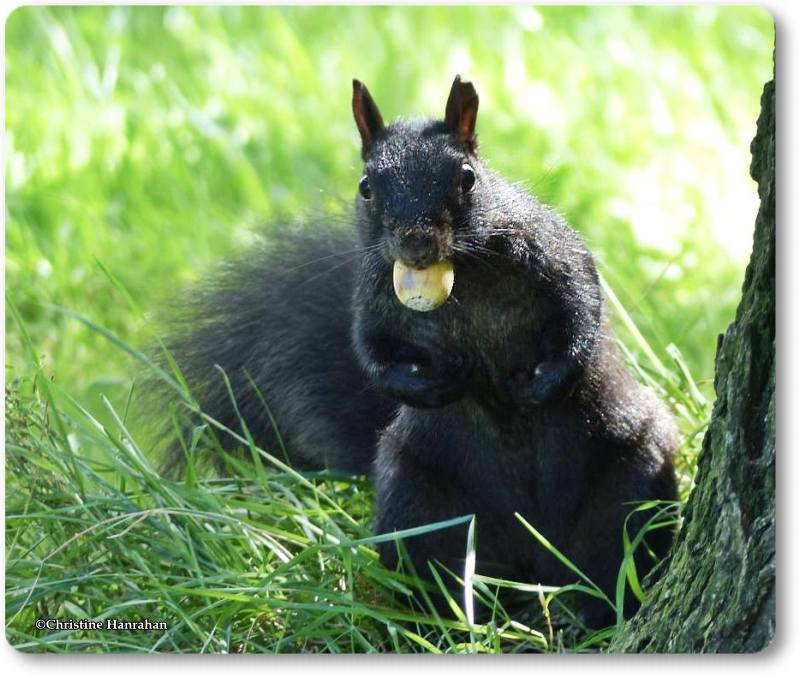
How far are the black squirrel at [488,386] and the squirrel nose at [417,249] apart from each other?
3 cm

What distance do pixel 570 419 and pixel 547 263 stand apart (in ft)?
1.03

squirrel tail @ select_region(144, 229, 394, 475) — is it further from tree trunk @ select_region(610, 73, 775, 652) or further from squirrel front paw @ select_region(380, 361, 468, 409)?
tree trunk @ select_region(610, 73, 775, 652)

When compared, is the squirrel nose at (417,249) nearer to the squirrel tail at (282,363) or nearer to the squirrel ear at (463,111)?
the squirrel ear at (463,111)

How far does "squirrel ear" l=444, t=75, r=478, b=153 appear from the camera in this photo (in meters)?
2.61

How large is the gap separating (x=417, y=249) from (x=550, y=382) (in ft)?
1.35

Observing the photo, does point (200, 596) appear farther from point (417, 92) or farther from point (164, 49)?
point (164, 49)

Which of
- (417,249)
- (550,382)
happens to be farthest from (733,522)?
(417,249)

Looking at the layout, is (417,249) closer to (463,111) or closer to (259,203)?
(463,111)

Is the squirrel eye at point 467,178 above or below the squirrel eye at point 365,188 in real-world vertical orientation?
above

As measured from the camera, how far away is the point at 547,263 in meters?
2.69

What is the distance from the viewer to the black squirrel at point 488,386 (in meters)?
2.60

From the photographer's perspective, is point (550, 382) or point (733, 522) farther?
point (550, 382)

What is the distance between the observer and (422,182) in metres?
2.51

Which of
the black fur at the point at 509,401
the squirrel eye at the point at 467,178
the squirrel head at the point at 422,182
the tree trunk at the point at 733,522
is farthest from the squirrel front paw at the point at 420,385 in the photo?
the tree trunk at the point at 733,522
